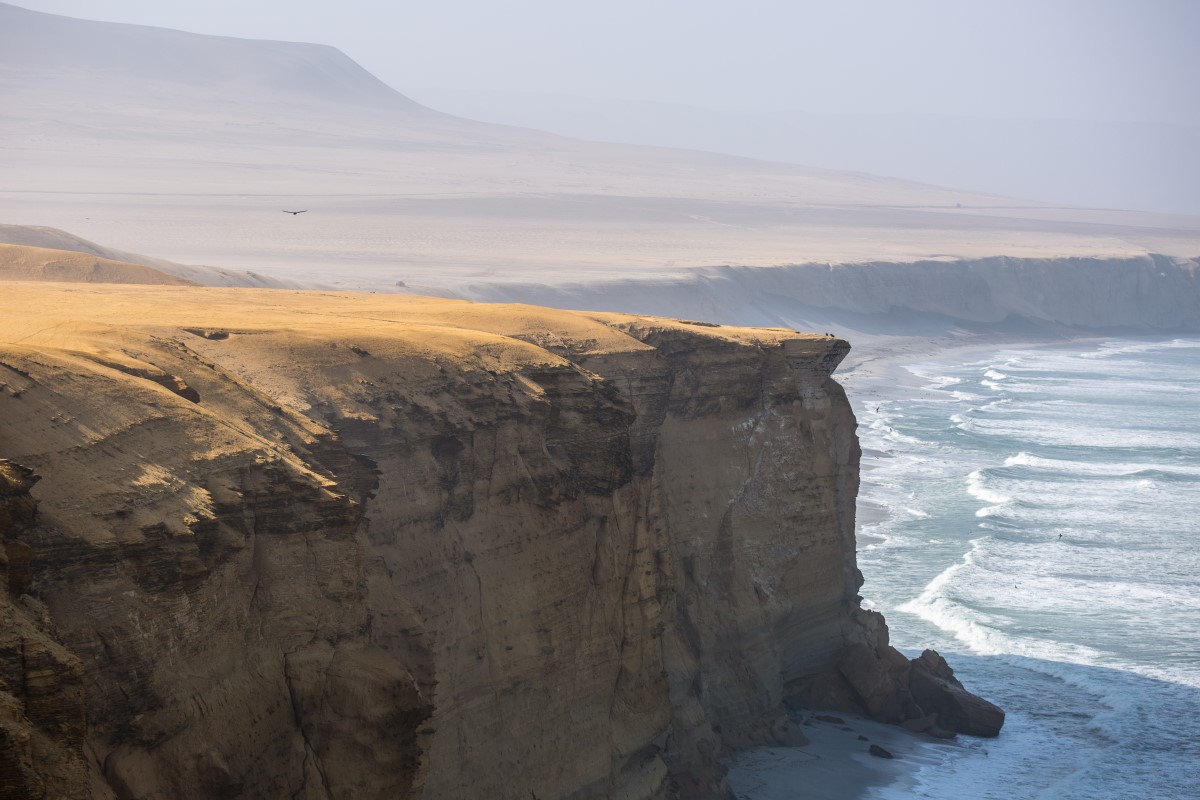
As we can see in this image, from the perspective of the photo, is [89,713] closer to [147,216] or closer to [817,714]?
[817,714]

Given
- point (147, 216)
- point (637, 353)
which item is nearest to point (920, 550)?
point (637, 353)

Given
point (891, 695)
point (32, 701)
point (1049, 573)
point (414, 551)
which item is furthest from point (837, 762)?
point (32, 701)

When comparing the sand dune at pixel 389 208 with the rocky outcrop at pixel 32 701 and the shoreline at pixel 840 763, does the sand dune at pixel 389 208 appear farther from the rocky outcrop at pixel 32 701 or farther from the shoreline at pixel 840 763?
the rocky outcrop at pixel 32 701

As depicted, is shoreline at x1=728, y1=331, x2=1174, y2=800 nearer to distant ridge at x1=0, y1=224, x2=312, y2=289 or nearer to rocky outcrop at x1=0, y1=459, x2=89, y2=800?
rocky outcrop at x1=0, y1=459, x2=89, y2=800

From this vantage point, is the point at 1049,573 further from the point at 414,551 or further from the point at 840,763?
the point at 414,551

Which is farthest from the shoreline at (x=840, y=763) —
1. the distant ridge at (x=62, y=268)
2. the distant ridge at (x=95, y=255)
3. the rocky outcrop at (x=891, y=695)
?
the distant ridge at (x=95, y=255)
